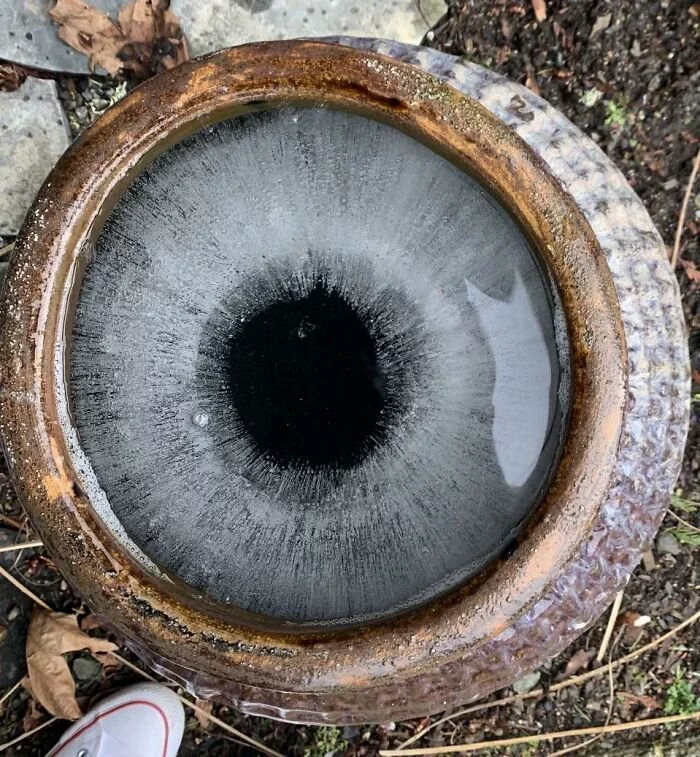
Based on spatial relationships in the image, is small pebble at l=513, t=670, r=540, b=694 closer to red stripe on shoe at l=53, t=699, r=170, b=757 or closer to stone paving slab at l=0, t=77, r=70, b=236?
red stripe on shoe at l=53, t=699, r=170, b=757

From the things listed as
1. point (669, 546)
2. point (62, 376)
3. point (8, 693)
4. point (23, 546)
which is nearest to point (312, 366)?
point (62, 376)

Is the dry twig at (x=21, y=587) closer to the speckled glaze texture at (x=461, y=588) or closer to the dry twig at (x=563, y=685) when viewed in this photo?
the dry twig at (x=563, y=685)

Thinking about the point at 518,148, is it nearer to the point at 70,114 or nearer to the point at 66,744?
the point at 70,114

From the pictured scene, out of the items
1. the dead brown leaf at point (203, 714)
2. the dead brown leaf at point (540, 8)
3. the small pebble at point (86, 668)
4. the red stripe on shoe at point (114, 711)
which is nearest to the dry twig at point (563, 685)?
the dead brown leaf at point (203, 714)

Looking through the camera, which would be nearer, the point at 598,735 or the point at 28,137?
the point at 28,137

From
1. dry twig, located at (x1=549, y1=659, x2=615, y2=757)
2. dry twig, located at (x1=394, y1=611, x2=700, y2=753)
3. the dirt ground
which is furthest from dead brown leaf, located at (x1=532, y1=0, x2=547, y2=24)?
dry twig, located at (x1=549, y1=659, x2=615, y2=757)

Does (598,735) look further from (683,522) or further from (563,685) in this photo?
(683,522)
